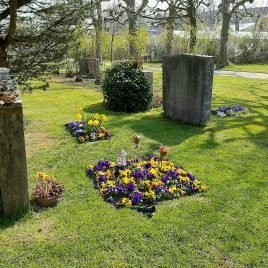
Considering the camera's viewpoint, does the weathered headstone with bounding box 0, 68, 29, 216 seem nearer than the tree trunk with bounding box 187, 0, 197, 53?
Yes

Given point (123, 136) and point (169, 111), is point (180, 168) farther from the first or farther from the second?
point (169, 111)

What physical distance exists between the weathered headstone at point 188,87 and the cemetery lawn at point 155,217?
0.68 metres

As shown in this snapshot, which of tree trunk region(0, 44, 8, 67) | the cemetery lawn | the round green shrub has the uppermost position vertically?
tree trunk region(0, 44, 8, 67)

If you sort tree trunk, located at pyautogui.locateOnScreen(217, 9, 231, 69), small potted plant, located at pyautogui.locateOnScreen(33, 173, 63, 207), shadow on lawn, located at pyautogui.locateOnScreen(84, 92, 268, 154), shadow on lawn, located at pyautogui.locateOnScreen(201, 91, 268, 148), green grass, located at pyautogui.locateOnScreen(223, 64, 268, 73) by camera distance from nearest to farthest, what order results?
1. small potted plant, located at pyautogui.locateOnScreen(33, 173, 63, 207)
2. shadow on lawn, located at pyautogui.locateOnScreen(84, 92, 268, 154)
3. shadow on lawn, located at pyautogui.locateOnScreen(201, 91, 268, 148)
4. green grass, located at pyautogui.locateOnScreen(223, 64, 268, 73)
5. tree trunk, located at pyautogui.locateOnScreen(217, 9, 231, 69)

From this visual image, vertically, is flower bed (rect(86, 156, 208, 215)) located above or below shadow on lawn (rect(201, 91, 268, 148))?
below

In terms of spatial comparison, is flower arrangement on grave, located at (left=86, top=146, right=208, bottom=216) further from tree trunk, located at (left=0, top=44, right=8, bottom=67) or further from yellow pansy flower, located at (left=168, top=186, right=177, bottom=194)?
tree trunk, located at (left=0, top=44, right=8, bottom=67)

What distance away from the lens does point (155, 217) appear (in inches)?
168

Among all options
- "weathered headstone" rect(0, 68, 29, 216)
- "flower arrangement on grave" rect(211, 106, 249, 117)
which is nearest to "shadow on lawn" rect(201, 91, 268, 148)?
"flower arrangement on grave" rect(211, 106, 249, 117)

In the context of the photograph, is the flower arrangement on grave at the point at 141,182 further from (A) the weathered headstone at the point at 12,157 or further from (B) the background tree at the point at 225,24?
(B) the background tree at the point at 225,24

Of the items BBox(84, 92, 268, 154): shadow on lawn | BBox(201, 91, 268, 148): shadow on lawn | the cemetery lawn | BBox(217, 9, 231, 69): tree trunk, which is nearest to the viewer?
the cemetery lawn

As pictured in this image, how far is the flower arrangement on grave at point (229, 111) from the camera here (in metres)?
9.83

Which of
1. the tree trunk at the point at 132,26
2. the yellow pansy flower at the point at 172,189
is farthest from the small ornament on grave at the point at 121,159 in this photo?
the tree trunk at the point at 132,26

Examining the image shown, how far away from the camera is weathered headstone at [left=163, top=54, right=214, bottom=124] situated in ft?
26.1

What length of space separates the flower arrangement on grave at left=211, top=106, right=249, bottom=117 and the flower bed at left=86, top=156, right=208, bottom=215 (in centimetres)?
459
